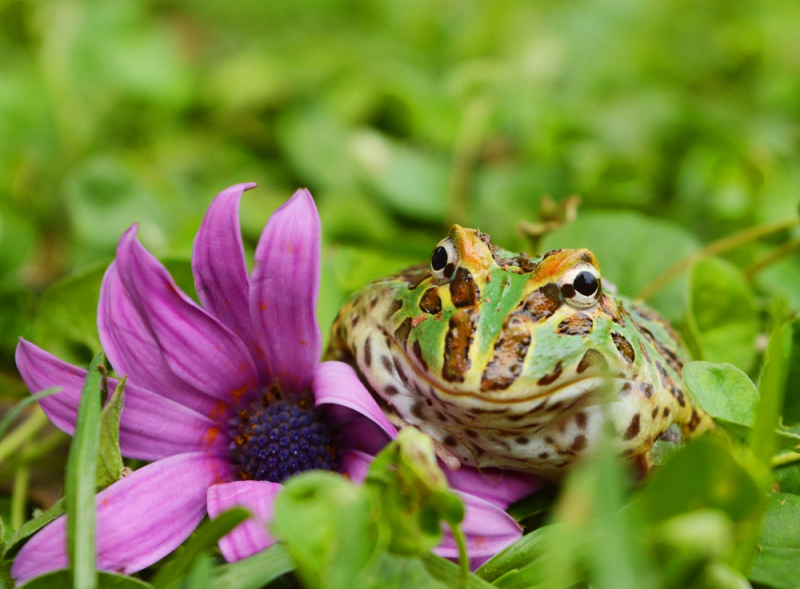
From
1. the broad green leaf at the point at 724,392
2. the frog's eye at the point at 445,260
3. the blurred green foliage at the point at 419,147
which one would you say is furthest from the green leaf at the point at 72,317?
the broad green leaf at the point at 724,392

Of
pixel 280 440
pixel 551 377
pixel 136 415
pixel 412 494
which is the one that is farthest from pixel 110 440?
pixel 551 377

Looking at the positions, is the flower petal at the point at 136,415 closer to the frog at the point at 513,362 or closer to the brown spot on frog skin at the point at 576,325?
the frog at the point at 513,362

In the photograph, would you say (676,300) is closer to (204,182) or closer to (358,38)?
(204,182)

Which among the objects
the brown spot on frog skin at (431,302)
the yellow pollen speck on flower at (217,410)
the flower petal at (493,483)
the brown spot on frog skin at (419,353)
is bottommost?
the flower petal at (493,483)

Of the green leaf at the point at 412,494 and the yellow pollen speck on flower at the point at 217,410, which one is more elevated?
the green leaf at the point at 412,494

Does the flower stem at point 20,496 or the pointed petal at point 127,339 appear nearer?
the pointed petal at point 127,339

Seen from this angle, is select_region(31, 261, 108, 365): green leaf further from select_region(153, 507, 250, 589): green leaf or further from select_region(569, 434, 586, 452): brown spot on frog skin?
select_region(569, 434, 586, 452): brown spot on frog skin

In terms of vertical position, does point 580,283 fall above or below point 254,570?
above

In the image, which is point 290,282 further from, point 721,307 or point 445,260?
point 721,307
